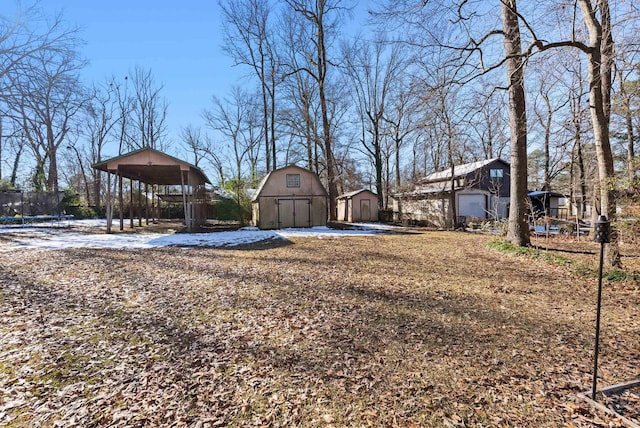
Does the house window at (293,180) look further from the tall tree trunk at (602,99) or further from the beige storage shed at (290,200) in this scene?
the tall tree trunk at (602,99)

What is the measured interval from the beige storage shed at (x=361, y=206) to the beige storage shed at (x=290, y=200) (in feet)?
19.1

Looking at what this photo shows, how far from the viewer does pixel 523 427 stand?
2213 millimetres

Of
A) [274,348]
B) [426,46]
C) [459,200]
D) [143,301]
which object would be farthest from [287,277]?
[459,200]

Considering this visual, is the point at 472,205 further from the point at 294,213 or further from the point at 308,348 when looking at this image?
the point at 308,348

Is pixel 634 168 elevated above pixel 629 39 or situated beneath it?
situated beneath

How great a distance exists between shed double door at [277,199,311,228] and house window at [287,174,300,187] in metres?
0.99

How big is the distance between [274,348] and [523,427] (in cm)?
233

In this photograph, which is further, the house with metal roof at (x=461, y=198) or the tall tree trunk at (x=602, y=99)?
the house with metal roof at (x=461, y=198)

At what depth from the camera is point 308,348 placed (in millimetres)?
3453

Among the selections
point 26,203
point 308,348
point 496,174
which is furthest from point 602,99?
point 26,203

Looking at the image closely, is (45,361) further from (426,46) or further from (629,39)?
(629,39)

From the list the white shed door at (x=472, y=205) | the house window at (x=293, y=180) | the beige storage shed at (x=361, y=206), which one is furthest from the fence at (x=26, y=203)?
the white shed door at (x=472, y=205)

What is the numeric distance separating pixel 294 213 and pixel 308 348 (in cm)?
1600

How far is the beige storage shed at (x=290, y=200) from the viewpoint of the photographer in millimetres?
18859
